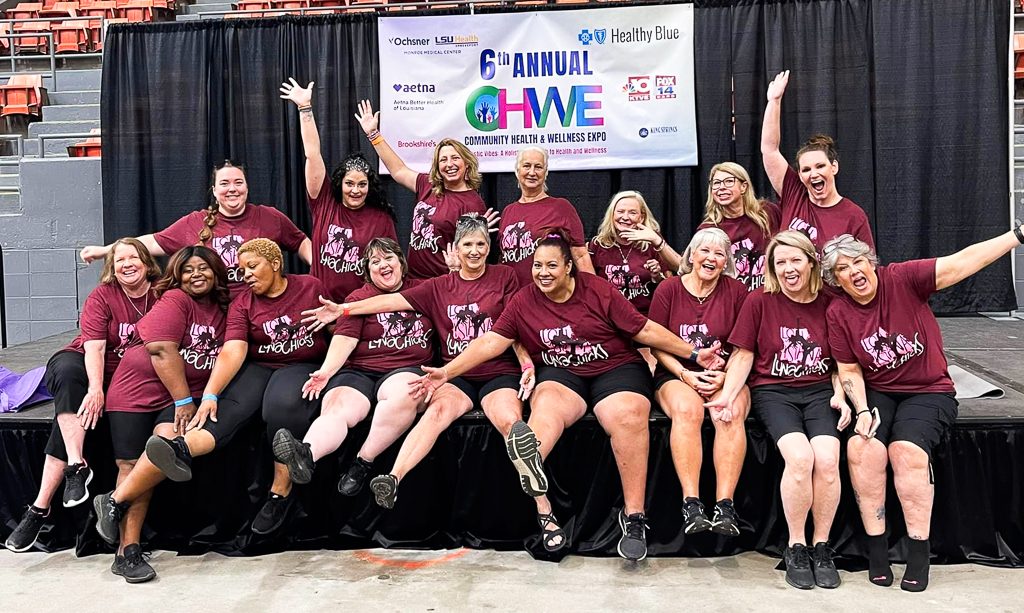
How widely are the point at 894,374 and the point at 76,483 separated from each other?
2596mm

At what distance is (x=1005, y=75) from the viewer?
17.0ft

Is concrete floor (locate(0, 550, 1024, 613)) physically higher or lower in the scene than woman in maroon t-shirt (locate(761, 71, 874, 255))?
lower

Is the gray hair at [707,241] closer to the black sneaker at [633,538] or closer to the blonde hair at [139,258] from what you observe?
the black sneaker at [633,538]

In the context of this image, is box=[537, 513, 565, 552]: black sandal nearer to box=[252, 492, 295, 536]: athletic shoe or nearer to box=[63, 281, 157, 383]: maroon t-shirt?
box=[252, 492, 295, 536]: athletic shoe

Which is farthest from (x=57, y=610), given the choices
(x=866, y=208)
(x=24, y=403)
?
(x=866, y=208)

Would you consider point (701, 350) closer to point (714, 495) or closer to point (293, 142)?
point (714, 495)

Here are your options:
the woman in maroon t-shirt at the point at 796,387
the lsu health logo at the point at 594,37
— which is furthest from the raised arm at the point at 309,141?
the lsu health logo at the point at 594,37

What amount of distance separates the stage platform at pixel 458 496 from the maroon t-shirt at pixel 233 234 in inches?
30.0

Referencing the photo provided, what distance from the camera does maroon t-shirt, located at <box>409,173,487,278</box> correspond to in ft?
11.9

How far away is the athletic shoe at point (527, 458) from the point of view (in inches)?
105

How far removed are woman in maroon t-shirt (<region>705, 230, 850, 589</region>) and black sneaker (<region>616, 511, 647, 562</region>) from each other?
0.41 m

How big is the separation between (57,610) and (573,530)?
60.4 inches

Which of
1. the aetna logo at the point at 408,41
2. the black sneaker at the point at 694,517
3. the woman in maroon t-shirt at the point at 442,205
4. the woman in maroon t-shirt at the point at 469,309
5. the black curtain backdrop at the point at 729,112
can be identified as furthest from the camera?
the aetna logo at the point at 408,41

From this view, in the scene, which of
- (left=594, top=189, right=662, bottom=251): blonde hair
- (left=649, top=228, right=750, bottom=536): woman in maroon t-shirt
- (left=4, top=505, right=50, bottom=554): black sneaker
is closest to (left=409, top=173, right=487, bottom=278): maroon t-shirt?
(left=594, top=189, right=662, bottom=251): blonde hair
